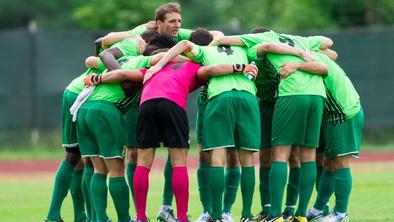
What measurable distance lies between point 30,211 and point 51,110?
997 cm

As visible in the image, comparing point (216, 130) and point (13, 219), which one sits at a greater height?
point (216, 130)

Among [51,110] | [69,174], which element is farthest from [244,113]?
[51,110]

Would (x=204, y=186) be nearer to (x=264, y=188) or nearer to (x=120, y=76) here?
(x=264, y=188)

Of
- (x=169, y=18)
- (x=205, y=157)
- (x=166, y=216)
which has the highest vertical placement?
(x=169, y=18)

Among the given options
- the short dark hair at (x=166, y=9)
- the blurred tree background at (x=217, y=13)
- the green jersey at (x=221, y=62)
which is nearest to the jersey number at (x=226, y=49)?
the green jersey at (x=221, y=62)

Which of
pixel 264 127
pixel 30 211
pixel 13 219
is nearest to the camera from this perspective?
pixel 264 127

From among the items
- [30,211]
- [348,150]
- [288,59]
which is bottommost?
[30,211]

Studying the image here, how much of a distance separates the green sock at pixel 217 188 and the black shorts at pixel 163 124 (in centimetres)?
42

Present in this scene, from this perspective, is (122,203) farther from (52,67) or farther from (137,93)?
(52,67)

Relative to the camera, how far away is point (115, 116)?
10242mm

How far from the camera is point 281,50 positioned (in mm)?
10312

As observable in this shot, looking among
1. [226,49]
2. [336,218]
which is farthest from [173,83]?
[336,218]

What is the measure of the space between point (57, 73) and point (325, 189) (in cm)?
1292

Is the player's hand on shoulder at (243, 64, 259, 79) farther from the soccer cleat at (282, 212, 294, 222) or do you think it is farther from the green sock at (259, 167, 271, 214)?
the soccer cleat at (282, 212, 294, 222)
